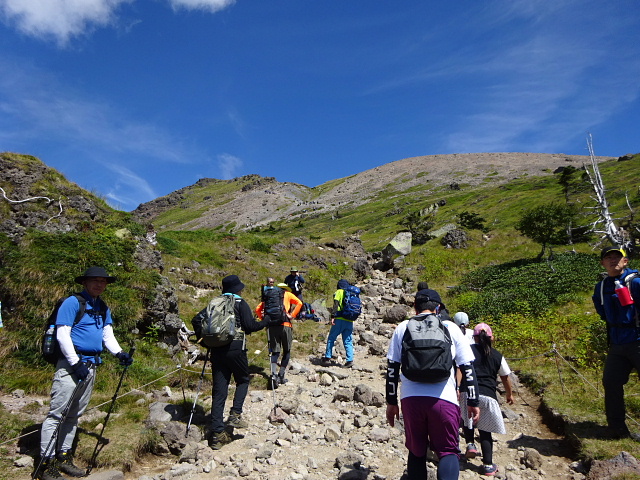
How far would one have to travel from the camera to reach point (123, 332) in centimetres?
855

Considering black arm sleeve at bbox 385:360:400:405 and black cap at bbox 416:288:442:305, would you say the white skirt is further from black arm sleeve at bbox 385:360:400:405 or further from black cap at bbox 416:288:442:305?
black cap at bbox 416:288:442:305

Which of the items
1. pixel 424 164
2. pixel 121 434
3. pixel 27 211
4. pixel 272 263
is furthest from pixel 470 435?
pixel 424 164

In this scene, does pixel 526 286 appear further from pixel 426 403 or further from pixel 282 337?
pixel 426 403

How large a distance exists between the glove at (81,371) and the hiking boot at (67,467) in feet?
3.36

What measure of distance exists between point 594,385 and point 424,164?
167 m

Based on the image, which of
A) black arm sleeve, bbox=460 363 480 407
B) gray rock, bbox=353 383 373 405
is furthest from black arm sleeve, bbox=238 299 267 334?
black arm sleeve, bbox=460 363 480 407

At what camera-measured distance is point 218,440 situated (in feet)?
18.6

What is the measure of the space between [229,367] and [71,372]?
2.18 metres

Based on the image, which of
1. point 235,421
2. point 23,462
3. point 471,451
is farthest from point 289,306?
point 23,462

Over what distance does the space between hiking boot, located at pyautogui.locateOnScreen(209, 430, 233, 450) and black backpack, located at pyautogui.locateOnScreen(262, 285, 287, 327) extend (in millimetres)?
2808

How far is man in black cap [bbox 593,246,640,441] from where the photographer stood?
538 centimetres

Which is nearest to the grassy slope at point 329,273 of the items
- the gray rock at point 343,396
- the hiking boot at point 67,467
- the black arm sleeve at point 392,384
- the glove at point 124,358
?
the hiking boot at point 67,467

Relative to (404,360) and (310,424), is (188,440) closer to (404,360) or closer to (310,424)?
(310,424)

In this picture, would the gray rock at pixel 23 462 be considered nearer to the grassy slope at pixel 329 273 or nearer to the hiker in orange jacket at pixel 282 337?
the grassy slope at pixel 329 273
